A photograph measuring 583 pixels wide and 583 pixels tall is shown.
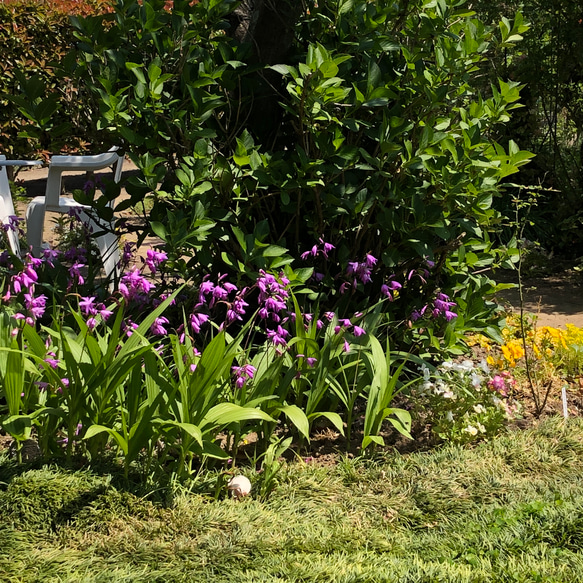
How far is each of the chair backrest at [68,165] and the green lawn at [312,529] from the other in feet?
9.01

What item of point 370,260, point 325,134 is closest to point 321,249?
point 370,260

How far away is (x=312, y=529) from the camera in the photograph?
2.85 meters

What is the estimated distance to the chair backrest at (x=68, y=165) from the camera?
205 inches

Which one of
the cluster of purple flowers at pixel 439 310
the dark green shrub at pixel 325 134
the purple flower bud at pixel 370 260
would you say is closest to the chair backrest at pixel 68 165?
the dark green shrub at pixel 325 134

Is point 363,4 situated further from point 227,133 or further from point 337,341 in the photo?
point 337,341

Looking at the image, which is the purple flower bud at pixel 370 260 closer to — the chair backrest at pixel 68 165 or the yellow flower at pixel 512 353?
the yellow flower at pixel 512 353

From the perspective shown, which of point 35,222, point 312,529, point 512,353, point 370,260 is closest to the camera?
point 312,529

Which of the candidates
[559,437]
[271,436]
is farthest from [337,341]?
[559,437]

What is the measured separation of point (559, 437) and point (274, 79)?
7.64 ft

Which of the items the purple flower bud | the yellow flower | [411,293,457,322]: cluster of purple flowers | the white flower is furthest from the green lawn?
the yellow flower

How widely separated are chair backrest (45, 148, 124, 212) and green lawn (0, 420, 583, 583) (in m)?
2.75

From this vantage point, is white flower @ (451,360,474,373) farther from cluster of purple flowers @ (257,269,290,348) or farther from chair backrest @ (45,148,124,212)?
chair backrest @ (45,148,124,212)

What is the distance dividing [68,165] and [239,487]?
3.12 metres

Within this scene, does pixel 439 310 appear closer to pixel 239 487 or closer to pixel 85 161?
pixel 239 487
